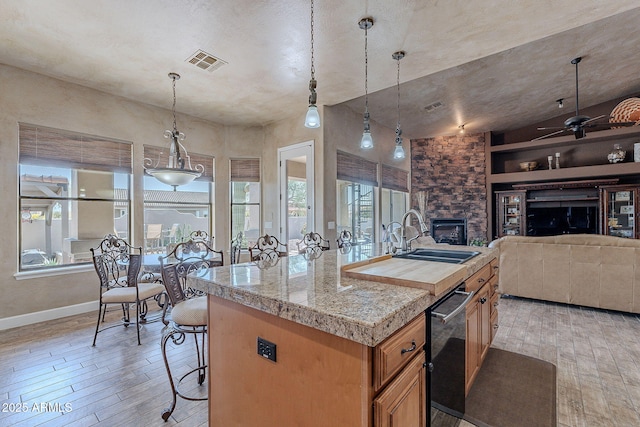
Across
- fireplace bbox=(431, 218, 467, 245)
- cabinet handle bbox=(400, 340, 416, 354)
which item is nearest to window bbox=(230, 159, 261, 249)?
cabinet handle bbox=(400, 340, 416, 354)

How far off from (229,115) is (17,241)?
125 inches

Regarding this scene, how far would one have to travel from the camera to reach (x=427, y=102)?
16.9 feet

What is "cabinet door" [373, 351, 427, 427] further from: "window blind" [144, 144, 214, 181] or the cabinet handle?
"window blind" [144, 144, 214, 181]

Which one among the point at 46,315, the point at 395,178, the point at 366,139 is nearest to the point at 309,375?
the point at 366,139

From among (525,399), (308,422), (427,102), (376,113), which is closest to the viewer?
(308,422)

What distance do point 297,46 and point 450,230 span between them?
21.1ft

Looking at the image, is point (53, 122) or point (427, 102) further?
point (427, 102)

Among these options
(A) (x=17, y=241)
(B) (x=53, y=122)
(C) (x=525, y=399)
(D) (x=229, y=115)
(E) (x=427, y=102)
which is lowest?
(C) (x=525, y=399)

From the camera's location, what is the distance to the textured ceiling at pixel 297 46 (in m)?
2.40

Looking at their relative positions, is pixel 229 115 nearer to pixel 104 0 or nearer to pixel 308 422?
pixel 104 0

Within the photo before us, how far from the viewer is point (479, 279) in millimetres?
1971

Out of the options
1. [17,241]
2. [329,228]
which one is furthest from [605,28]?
[17,241]

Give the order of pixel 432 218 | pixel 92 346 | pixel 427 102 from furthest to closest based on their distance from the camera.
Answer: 1. pixel 432 218
2. pixel 427 102
3. pixel 92 346

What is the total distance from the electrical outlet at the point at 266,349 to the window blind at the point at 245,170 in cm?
448
